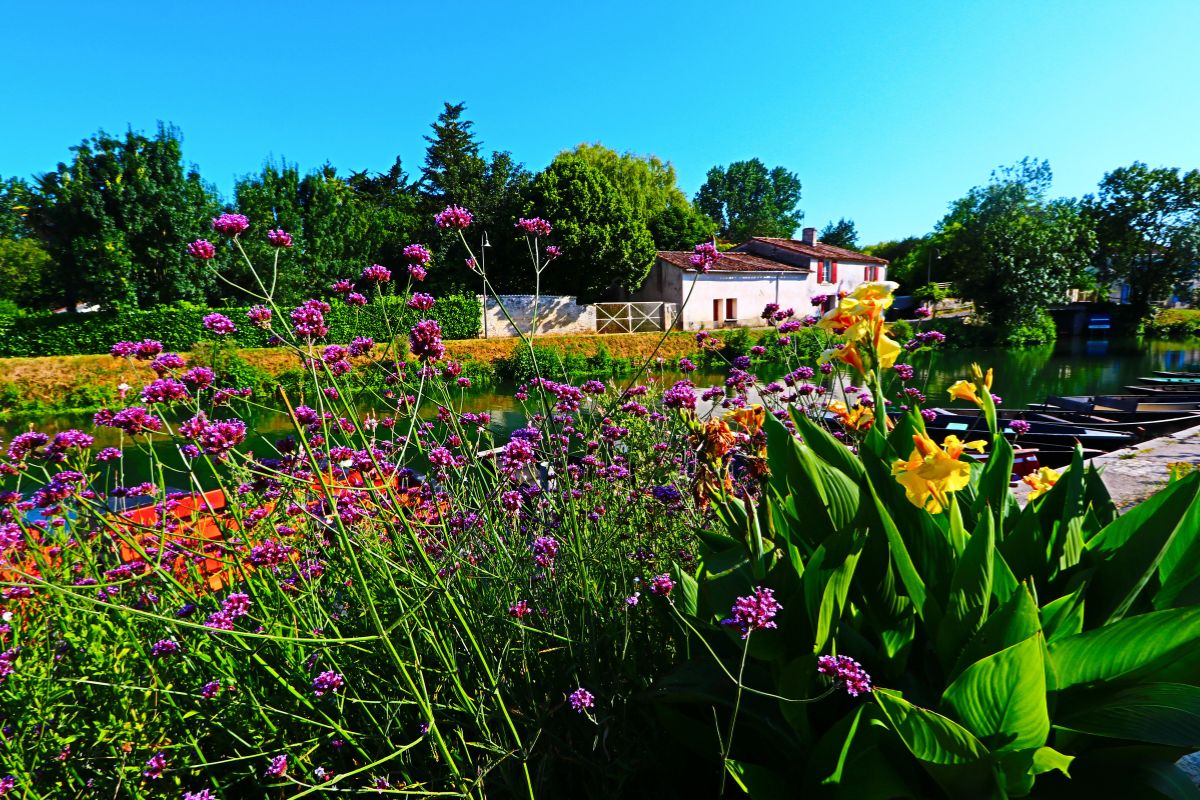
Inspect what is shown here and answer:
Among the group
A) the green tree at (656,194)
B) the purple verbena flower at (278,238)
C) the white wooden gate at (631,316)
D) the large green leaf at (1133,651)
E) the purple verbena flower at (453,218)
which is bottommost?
the large green leaf at (1133,651)

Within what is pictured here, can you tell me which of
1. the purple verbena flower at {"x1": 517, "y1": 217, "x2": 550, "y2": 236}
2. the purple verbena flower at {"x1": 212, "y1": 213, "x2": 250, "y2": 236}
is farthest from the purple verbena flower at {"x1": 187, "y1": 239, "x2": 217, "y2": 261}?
the purple verbena flower at {"x1": 517, "y1": 217, "x2": 550, "y2": 236}

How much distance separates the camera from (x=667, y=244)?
115 feet

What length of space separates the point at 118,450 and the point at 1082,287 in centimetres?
4107

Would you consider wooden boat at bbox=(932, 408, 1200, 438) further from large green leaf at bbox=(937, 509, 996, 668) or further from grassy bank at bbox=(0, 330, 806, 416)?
large green leaf at bbox=(937, 509, 996, 668)

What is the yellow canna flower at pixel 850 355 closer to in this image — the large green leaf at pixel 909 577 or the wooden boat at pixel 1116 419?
the large green leaf at pixel 909 577

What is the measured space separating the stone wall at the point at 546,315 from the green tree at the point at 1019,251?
20.1 meters

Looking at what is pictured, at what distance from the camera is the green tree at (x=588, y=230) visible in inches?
971

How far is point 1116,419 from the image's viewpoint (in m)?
9.15

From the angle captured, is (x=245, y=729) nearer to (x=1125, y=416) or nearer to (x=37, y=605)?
(x=37, y=605)

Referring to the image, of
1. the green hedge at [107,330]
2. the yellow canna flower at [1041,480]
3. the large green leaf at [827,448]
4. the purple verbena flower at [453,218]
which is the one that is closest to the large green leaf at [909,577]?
the large green leaf at [827,448]

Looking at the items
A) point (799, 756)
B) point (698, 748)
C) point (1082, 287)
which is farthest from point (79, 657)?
point (1082, 287)

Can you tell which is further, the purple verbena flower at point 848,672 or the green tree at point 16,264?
the green tree at point 16,264

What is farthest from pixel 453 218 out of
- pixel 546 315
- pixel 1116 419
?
pixel 546 315

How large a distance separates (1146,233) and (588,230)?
99.2 ft
